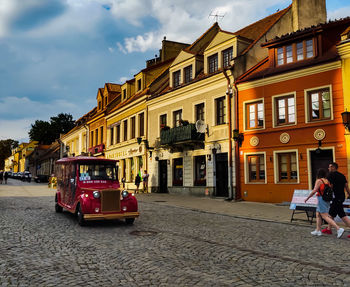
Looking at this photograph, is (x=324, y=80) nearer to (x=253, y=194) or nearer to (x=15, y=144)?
(x=253, y=194)

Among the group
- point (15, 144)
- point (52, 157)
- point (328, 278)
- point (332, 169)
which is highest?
point (15, 144)

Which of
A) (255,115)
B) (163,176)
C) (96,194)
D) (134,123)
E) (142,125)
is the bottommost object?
(96,194)

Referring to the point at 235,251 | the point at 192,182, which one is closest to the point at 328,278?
the point at 235,251

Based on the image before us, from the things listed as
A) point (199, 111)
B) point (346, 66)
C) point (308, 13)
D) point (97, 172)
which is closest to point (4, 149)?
point (199, 111)

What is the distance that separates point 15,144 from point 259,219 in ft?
422

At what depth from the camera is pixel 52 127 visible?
78875 millimetres

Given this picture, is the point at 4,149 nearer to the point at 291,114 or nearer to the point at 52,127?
the point at 52,127

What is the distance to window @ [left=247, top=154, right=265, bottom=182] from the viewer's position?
59.5ft

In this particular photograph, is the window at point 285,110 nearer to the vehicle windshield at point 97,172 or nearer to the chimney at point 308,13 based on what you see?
the chimney at point 308,13

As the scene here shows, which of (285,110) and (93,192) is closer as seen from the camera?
(93,192)

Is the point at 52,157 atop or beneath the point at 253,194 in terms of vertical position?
atop

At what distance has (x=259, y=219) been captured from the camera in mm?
11648

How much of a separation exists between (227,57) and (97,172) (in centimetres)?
1300

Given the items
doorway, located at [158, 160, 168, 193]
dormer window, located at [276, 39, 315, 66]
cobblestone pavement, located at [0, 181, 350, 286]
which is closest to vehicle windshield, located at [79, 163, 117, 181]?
cobblestone pavement, located at [0, 181, 350, 286]
